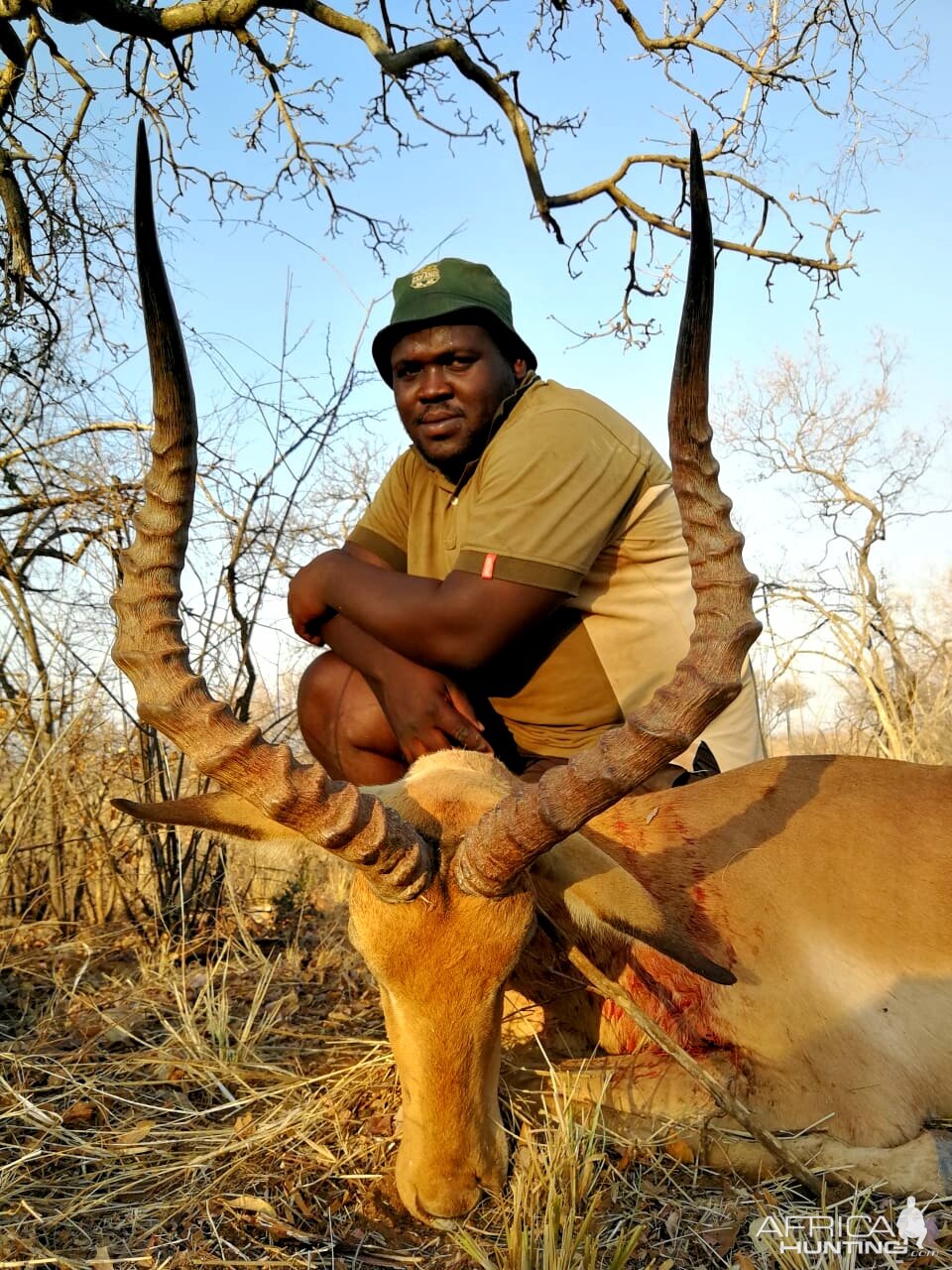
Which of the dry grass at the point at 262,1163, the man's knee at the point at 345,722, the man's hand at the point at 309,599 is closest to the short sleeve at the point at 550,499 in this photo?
the man's hand at the point at 309,599

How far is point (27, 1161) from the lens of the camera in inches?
119

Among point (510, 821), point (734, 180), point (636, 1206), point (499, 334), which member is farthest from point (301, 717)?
point (734, 180)

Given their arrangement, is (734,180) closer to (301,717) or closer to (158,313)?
(301,717)

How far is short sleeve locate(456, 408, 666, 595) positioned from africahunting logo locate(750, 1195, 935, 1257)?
213 centimetres

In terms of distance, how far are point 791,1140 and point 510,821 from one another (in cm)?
132

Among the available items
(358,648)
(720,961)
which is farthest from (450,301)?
(720,961)

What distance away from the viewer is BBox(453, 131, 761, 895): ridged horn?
256 centimetres

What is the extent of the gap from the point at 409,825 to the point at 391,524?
2606 millimetres

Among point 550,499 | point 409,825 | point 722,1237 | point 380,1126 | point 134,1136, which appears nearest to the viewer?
point 722,1237

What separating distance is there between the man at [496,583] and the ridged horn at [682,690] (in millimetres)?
1087

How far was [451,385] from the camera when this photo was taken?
14.4 feet

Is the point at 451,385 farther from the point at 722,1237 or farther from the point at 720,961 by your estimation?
the point at 722,1237

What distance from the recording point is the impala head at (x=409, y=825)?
8.40 feet

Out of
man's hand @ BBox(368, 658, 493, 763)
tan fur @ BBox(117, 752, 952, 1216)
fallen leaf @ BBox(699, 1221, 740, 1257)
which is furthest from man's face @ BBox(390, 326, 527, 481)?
fallen leaf @ BBox(699, 1221, 740, 1257)
